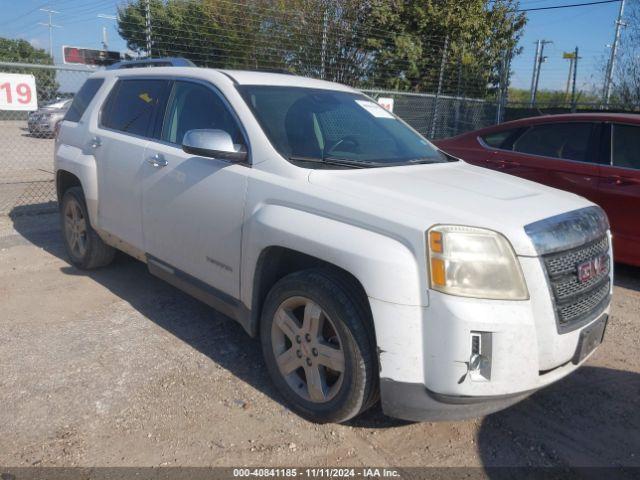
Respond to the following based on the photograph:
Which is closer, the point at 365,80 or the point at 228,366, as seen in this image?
the point at 228,366

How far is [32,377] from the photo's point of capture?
3510 mm

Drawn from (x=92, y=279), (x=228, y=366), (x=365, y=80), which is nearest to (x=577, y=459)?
(x=228, y=366)

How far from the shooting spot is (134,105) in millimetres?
4617

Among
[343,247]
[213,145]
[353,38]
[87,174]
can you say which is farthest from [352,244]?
[353,38]

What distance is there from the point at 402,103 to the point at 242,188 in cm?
984

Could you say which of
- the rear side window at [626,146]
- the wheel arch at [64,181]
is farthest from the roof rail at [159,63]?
the rear side window at [626,146]

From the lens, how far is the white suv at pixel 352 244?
2.56m

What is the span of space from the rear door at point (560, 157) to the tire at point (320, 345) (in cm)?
382

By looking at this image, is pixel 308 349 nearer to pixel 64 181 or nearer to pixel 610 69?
pixel 64 181

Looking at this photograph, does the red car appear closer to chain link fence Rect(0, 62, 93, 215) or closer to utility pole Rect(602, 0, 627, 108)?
Answer: chain link fence Rect(0, 62, 93, 215)

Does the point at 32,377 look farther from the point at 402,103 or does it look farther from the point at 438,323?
the point at 402,103

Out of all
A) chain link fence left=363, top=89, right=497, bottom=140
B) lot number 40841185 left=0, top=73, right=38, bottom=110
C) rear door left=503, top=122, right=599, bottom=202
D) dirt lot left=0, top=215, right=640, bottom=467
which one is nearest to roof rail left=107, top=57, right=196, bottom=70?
dirt lot left=0, top=215, right=640, bottom=467

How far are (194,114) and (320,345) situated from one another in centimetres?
195

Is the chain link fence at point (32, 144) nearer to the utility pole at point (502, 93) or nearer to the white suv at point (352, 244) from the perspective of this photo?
the white suv at point (352, 244)
